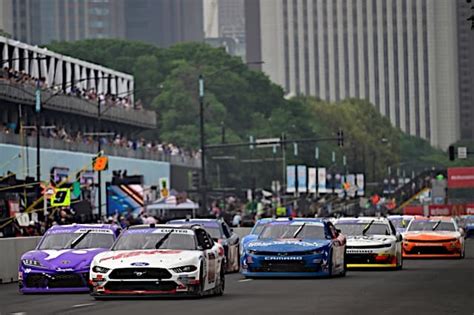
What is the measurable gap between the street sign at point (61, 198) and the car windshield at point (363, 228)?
54.2ft

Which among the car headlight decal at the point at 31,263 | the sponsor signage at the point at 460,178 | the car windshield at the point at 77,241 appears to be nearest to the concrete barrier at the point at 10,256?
the car windshield at the point at 77,241

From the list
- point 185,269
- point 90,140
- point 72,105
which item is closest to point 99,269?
point 185,269

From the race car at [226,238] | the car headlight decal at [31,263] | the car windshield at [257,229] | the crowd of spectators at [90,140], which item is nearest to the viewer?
the car headlight decal at [31,263]

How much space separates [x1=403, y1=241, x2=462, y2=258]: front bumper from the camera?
4741cm

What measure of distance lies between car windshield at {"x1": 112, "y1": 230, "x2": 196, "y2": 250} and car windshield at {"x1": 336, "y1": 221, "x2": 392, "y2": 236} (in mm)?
12417

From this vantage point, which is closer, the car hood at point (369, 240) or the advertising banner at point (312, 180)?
the car hood at point (369, 240)

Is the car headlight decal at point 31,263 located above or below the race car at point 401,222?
below

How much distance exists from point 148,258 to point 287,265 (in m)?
7.75

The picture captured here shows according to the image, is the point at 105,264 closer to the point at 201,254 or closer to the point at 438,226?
the point at 201,254

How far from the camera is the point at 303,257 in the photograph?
33906 mm

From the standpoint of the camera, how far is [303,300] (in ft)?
87.0

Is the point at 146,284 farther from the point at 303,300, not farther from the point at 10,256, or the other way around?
the point at 10,256

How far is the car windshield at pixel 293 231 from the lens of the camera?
34.9 meters

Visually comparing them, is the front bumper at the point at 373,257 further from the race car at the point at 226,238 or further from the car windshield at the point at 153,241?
the car windshield at the point at 153,241
